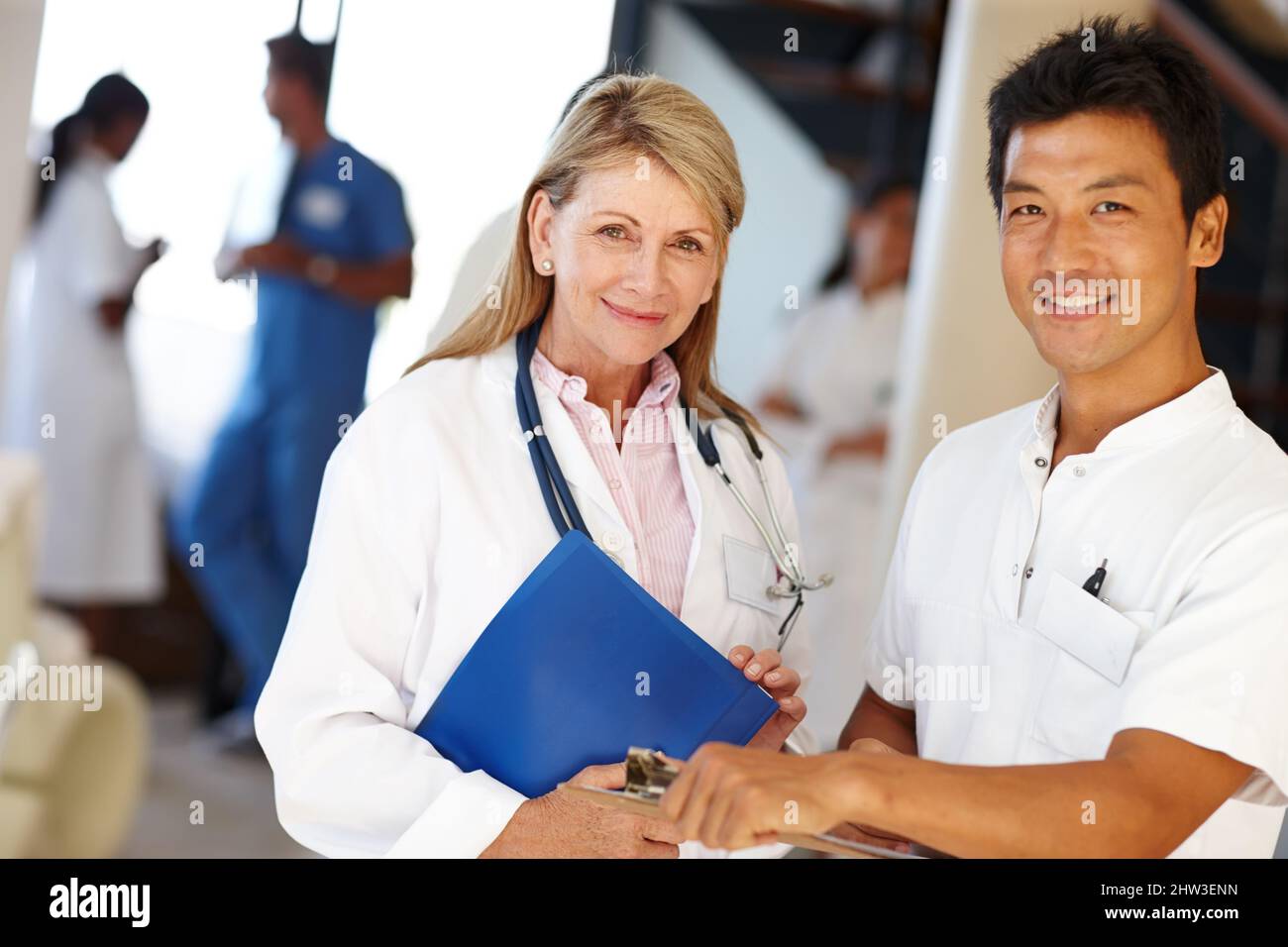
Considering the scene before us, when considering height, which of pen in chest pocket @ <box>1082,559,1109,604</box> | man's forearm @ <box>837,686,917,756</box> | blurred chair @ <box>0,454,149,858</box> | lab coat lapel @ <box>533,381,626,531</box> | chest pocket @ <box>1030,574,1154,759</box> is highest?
lab coat lapel @ <box>533,381,626,531</box>

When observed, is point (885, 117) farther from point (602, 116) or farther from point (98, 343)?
point (602, 116)

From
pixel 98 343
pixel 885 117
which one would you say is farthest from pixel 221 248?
pixel 885 117

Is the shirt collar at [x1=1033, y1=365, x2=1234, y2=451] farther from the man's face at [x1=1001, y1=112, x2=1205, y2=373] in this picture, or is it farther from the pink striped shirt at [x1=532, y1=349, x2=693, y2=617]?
the pink striped shirt at [x1=532, y1=349, x2=693, y2=617]

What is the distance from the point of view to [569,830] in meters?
1.20

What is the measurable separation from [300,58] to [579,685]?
1382mm

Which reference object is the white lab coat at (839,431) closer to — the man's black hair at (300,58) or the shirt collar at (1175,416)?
the man's black hair at (300,58)

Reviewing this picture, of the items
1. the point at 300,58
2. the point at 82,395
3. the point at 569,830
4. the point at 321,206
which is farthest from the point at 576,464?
the point at 82,395

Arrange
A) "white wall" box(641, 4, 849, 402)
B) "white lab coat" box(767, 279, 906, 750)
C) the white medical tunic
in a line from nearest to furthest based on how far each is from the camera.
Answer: the white medical tunic < "white lab coat" box(767, 279, 906, 750) < "white wall" box(641, 4, 849, 402)

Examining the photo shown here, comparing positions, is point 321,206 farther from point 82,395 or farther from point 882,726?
point 882,726

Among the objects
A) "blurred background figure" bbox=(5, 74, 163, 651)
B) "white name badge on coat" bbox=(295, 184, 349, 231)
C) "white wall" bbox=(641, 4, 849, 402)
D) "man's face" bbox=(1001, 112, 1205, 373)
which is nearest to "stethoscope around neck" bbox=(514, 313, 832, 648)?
"man's face" bbox=(1001, 112, 1205, 373)

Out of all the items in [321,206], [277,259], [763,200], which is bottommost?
[277,259]

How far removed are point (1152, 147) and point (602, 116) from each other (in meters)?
0.47

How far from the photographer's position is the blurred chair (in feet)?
7.02

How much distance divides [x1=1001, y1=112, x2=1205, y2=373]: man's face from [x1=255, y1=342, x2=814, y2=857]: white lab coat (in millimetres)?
429
